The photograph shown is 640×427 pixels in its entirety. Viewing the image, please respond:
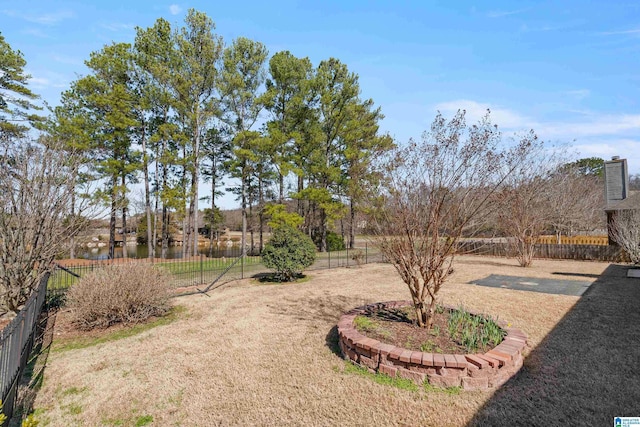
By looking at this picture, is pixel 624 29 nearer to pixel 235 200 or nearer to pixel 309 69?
pixel 309 69

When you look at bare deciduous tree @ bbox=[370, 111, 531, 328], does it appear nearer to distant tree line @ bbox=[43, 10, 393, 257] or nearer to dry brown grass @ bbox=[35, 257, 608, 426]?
dry brown grass @ bbox=[35, 257, 608, 426]

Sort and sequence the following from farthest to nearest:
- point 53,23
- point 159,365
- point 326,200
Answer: point 326,200 → point 53,23 → point 159,365

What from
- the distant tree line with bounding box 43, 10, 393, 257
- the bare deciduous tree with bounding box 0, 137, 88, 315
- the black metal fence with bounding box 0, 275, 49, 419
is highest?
the distant tree line with bounding box 43, 10, 393, 257

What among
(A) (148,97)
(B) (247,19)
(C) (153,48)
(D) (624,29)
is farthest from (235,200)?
(D) (624,29)

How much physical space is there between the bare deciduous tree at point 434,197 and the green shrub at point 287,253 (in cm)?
551

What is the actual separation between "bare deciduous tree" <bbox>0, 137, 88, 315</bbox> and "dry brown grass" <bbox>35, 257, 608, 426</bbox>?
2557 mm

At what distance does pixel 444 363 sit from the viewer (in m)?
3.44

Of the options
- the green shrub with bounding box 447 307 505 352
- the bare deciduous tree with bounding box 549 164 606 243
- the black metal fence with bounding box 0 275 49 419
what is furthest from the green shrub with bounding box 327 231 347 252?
the black metal fence with bounding box 0 275 49 419

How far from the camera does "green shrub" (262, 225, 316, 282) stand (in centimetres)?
1007

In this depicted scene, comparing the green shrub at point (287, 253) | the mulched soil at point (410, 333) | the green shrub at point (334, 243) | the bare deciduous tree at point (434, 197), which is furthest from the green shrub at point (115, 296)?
the green shrub at point (334, 243)

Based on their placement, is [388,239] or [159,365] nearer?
[159,365]

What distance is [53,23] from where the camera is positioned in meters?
6.95

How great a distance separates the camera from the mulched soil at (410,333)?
395cm

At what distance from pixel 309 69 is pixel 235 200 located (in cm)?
1111
